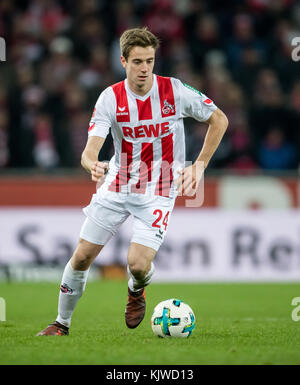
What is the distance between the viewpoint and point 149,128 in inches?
263

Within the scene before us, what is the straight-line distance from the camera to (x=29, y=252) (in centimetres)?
1242

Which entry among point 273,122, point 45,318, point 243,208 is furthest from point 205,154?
point 273,122

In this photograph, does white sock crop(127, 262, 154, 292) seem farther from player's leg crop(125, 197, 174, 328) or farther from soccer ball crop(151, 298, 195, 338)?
soccer ball crop(151, 298, 195, 338)

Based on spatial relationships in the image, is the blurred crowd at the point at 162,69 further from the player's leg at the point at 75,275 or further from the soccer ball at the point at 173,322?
the soccer ball at the point at 173,322

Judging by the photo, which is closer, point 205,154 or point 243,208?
point 205,154

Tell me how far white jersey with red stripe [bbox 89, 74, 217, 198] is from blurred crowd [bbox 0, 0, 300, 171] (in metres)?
5.77

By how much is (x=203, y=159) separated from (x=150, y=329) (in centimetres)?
173

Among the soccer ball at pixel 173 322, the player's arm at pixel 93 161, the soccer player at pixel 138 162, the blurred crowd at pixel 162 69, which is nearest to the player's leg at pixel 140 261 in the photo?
the soccer player at pixel 138 162

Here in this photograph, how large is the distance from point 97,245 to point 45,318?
197 cm

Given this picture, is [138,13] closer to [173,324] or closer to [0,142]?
[0,142]

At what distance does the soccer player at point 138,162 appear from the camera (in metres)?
6.55

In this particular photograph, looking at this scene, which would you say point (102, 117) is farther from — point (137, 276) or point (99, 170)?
point (137, 276)

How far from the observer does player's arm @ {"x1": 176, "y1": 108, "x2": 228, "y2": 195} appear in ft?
20.3

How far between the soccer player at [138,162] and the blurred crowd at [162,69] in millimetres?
5800
